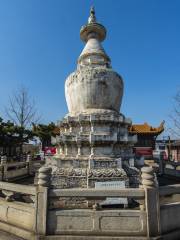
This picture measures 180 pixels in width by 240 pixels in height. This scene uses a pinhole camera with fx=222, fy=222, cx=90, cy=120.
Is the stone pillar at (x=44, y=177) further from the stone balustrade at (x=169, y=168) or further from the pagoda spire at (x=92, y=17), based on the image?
the stone balustrade at (x=169, y=168)

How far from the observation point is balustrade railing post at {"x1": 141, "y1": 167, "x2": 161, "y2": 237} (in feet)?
17.1

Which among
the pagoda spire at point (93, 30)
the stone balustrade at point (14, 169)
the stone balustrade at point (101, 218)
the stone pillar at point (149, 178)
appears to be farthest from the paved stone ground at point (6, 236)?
the pagoda spire at point (93, 30)

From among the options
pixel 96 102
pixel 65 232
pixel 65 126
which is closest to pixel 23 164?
pixel 65 126

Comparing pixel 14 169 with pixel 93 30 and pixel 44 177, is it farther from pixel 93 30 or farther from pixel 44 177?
pixel 44 177

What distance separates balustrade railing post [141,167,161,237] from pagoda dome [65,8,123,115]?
494 centimetres

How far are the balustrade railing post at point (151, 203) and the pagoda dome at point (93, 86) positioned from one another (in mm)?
4944

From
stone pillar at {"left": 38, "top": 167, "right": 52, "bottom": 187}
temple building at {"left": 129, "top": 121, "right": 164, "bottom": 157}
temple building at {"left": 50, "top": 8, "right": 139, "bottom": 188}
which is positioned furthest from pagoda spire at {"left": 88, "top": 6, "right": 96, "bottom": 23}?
temple building at {"left": 129, "top": 121, "right": 164, "bottom": 157}

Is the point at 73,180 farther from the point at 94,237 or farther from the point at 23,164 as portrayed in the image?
the point at 23,164

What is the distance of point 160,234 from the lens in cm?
523

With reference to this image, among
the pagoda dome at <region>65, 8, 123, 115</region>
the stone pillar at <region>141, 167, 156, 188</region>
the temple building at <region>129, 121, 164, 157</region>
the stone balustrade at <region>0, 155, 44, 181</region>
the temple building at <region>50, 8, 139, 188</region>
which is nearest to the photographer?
the stone pillar at <region>141, 167, 156, 188</region>

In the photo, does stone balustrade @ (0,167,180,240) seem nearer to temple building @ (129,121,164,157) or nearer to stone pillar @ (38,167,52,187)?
stone pillar @ (38,167,52,187)

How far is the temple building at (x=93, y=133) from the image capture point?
814cm

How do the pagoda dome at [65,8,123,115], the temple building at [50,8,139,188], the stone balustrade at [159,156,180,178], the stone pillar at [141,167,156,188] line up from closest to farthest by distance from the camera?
the stone pillar at [141,167,156,188], the temple building at [50,8,139,188], the pagoda dome at [65,8,123,115], the stone balustrade at [159,156,180,178]

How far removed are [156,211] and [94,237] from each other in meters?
1.57
